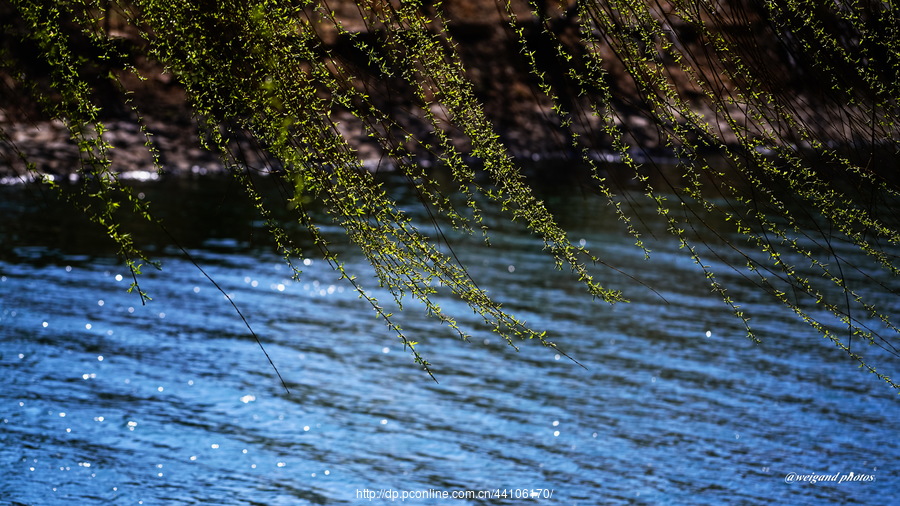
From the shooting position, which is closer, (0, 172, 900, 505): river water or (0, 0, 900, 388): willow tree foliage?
(0, 0, 900, 388): willow tree foliage

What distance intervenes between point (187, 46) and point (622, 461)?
24.6ft

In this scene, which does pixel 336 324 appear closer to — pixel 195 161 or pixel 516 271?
pixel 516 271

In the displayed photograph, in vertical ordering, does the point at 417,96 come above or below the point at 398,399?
above

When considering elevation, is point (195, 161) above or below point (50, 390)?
above

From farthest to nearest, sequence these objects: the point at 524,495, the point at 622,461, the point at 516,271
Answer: the point at 516,271 → the point at 622,461 → the point at 524,495

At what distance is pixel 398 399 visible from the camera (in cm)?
1130

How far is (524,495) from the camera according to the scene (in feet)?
29.7

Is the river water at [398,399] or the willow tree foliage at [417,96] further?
the river water at [398,399]

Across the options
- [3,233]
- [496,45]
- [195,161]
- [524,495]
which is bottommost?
[524,495]

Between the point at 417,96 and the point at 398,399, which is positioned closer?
the point at 417,96

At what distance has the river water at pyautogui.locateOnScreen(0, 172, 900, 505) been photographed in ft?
30.0

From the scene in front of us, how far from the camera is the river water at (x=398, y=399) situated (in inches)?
360

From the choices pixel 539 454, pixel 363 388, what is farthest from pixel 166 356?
pixel 539 454

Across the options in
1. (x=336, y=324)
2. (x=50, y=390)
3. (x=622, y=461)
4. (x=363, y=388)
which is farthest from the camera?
(x=336, y=324)
